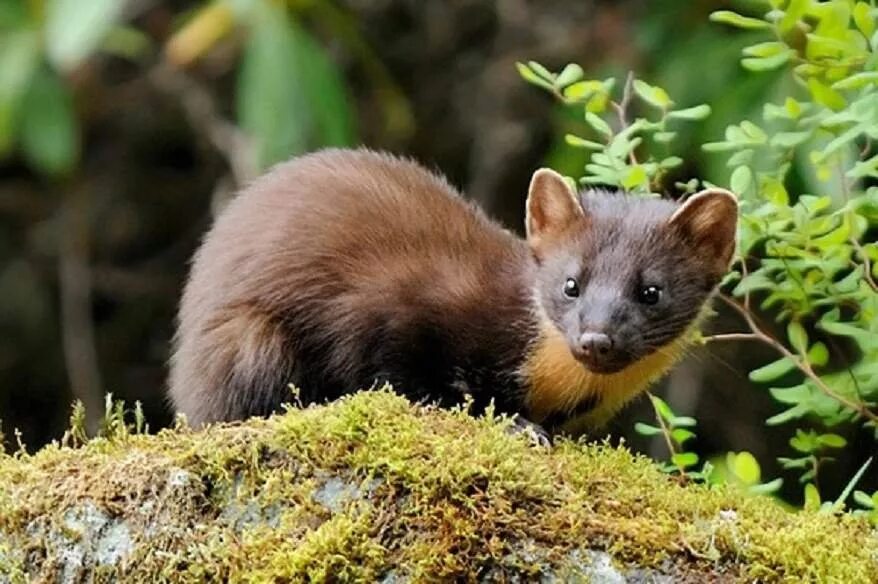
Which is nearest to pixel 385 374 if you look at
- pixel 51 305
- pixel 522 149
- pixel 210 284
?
pixel 210 284

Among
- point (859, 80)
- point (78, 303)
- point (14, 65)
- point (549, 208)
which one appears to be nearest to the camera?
point (859, 80)

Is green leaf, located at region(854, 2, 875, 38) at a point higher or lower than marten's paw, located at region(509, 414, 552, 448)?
higher

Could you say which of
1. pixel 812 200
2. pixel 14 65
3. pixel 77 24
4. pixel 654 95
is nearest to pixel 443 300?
pixel 654 95

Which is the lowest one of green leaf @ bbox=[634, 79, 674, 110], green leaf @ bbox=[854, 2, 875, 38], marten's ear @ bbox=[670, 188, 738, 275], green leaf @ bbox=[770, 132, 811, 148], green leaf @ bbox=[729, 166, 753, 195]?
marten's ear @ bbox=[670, 188, 738, 275]

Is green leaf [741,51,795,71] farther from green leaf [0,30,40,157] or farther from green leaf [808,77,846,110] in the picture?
green leaf [0,30,40,157]

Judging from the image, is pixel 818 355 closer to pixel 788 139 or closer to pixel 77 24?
pixel 788 139

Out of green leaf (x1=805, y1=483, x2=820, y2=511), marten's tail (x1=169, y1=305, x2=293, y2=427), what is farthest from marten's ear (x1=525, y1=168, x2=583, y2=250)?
green leaf (x1=805, y1=483, x2=820, y2=511)
